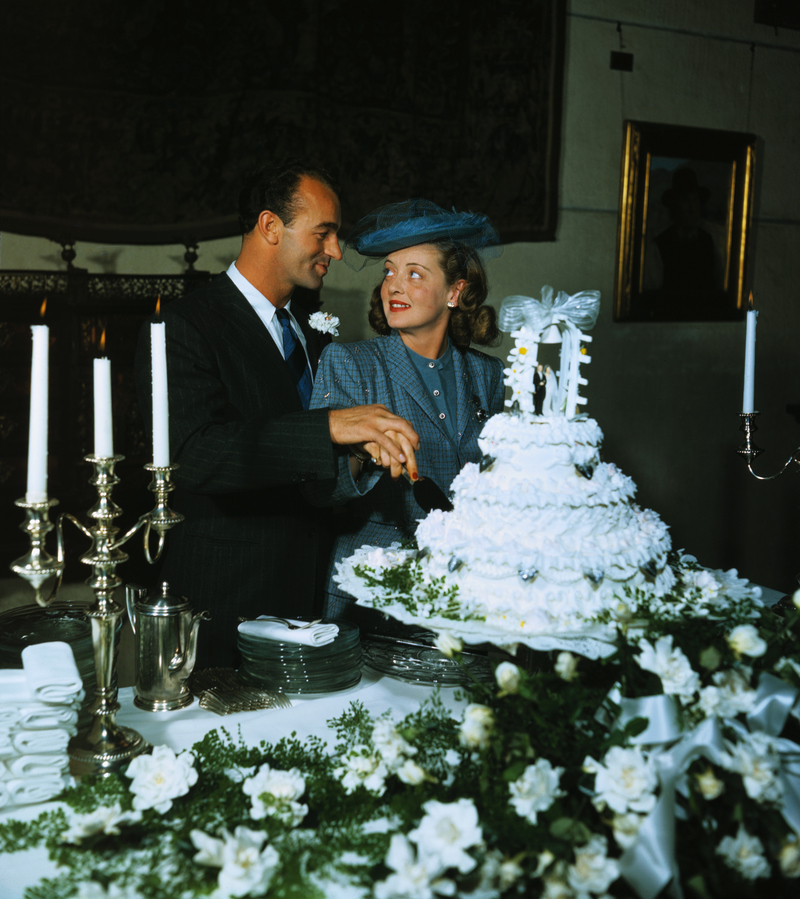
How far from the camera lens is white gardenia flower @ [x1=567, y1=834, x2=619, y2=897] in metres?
1.14

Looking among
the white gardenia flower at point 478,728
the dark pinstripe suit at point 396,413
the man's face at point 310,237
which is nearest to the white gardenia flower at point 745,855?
the white gardenia flower at point 478,728

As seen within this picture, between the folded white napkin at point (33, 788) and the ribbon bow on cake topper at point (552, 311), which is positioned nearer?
the folded white napkin at point (33, 788)

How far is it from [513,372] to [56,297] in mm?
2868

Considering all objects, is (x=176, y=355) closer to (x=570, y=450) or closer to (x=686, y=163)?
(x=570, y=450)

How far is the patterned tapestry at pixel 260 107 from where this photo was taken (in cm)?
392

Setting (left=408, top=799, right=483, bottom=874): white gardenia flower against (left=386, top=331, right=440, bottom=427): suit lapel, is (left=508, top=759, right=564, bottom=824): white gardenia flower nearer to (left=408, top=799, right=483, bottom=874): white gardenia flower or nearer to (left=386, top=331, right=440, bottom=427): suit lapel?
(left=408, top=799, right=483, bottom=874): white gardenia flower

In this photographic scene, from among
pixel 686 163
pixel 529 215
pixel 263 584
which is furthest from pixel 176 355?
pixel 686 163

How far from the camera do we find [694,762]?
4.16 feet

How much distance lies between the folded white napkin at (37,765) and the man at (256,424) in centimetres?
85

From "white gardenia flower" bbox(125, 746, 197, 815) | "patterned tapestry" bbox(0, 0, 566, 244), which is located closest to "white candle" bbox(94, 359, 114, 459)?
"white gardenia flower" bbox(125, 746, 197, 815)

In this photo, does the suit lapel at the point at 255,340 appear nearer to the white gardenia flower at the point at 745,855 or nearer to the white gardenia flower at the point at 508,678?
the white gardenia flower at the point at 508,678

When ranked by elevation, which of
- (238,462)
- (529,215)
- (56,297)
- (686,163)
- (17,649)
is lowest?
(17,649)

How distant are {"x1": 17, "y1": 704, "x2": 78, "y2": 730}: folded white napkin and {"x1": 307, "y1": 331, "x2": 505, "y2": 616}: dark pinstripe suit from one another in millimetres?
1204

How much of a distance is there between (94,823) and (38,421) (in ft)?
2.00
